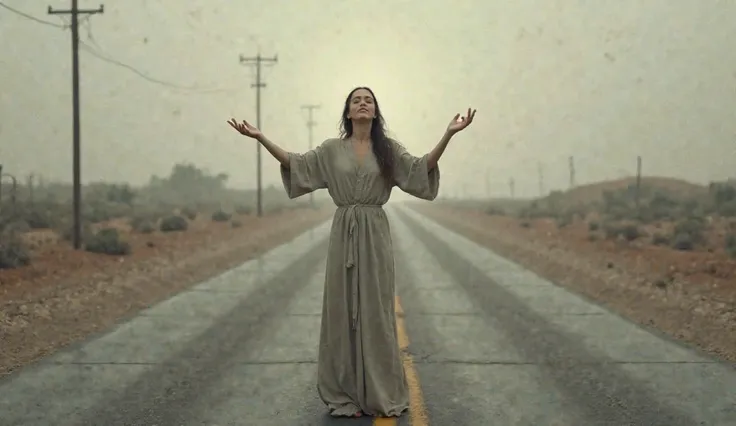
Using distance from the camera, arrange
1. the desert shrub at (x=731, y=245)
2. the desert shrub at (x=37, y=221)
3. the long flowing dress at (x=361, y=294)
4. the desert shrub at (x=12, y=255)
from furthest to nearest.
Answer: the desert shrub at (x=37, y=221)
the desert shrub at (x=731, y=245)
the desert shrub at (x=12, y=255)
the long flowing dress at (x=361, y=294)

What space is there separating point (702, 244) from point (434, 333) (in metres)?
17.8

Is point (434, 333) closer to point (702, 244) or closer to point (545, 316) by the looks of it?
point (545, 316)

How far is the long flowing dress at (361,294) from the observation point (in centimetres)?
498

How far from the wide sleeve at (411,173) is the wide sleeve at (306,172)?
525 millimetres

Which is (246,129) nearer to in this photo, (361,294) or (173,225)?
(361,294)

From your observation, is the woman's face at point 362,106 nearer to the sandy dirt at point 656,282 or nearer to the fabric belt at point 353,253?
the fabric belt at point 353,253

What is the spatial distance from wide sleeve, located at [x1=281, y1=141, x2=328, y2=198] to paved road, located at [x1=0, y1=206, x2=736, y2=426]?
5.34 ft

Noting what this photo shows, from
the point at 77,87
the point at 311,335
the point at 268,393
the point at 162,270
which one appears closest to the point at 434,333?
the point at 311,335

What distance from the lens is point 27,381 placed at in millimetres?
6188

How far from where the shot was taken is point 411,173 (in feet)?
16.9

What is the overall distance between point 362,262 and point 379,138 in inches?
35.4

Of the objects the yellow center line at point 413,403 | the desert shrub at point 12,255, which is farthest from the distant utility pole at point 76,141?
the yellow center line at point 413,403

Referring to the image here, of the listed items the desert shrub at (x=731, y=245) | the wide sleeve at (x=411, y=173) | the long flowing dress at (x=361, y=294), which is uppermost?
the wide sleeve at (x=411, y=173)

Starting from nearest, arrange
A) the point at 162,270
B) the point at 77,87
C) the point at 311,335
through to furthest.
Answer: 1. the point at 311,335
2. the point at 162,270
3. the point at 77,87
